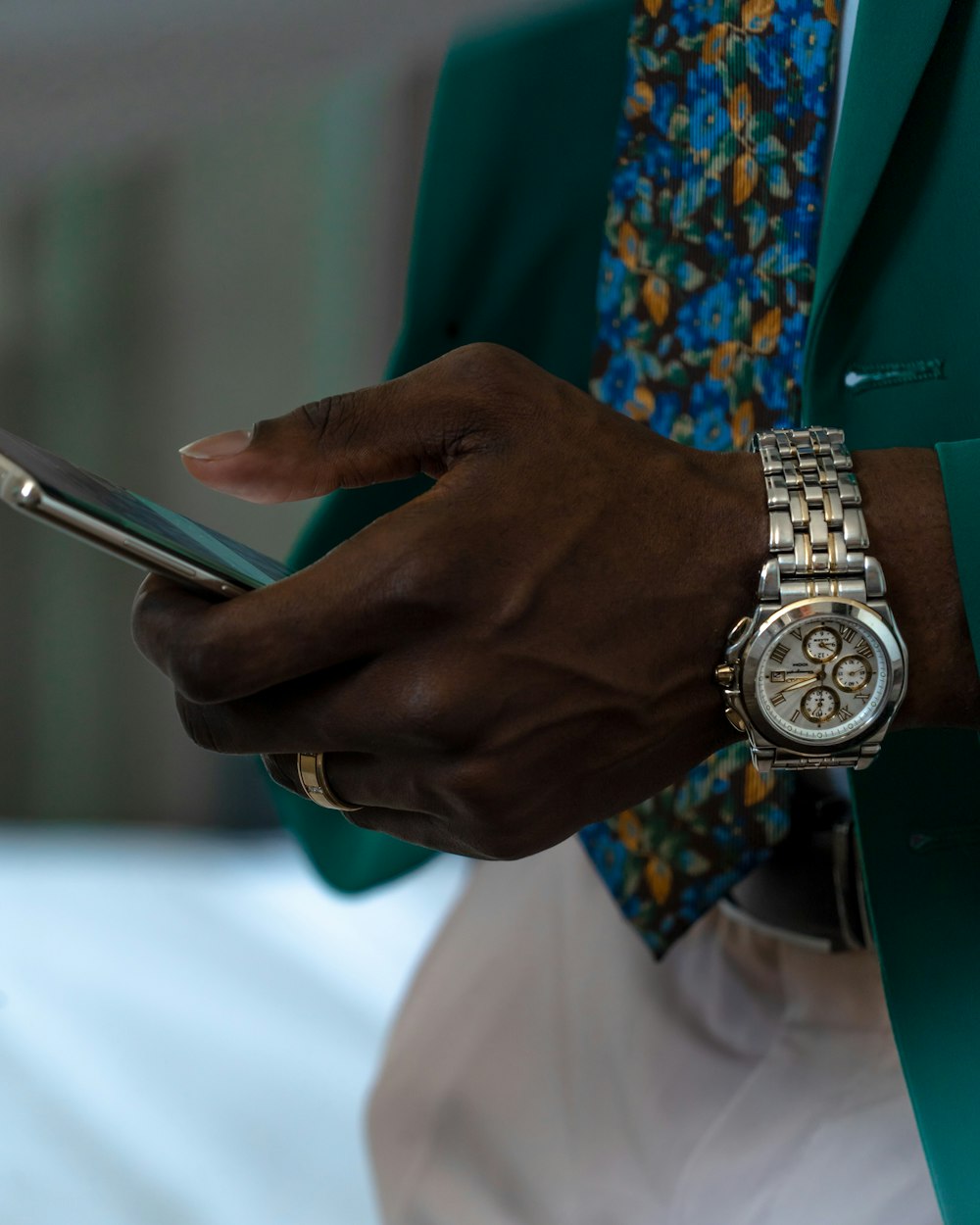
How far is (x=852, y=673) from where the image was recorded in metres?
0.46

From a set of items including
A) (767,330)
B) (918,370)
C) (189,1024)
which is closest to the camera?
(918,370)

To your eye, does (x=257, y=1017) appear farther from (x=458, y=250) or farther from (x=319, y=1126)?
(x=458, y=250)

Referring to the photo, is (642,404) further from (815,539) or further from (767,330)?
(815,539)

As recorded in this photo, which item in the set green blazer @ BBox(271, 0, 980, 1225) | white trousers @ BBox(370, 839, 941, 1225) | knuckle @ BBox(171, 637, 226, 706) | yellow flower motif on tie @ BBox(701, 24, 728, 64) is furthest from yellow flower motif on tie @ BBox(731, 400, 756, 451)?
knuckle @ BBox(171, 637, 226, 706)

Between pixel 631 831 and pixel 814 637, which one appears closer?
pixel 814 637

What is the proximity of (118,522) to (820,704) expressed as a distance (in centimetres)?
30

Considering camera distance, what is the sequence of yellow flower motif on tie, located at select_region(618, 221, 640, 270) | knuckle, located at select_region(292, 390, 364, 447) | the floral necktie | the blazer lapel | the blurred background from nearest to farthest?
knuckle, located at select_region(292, 390, 364, 447)
the blazer lapel
the floral necktie
yellow flower motif on tie, located at select_region(618, 221, 640, 270)
the blurred background

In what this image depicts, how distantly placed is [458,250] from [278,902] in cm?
86

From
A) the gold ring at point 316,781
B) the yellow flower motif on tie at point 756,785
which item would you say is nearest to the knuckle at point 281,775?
the gold ring at point 316,781

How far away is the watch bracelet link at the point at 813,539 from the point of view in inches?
17.9

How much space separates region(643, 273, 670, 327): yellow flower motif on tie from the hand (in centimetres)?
35

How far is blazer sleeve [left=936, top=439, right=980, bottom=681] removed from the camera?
1.56ft

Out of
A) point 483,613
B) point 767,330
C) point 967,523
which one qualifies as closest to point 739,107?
point 767,330

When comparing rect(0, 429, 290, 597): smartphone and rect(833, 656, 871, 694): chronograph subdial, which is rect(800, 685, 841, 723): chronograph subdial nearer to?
rect(833, 656, 871, 694): chronograph subdial
